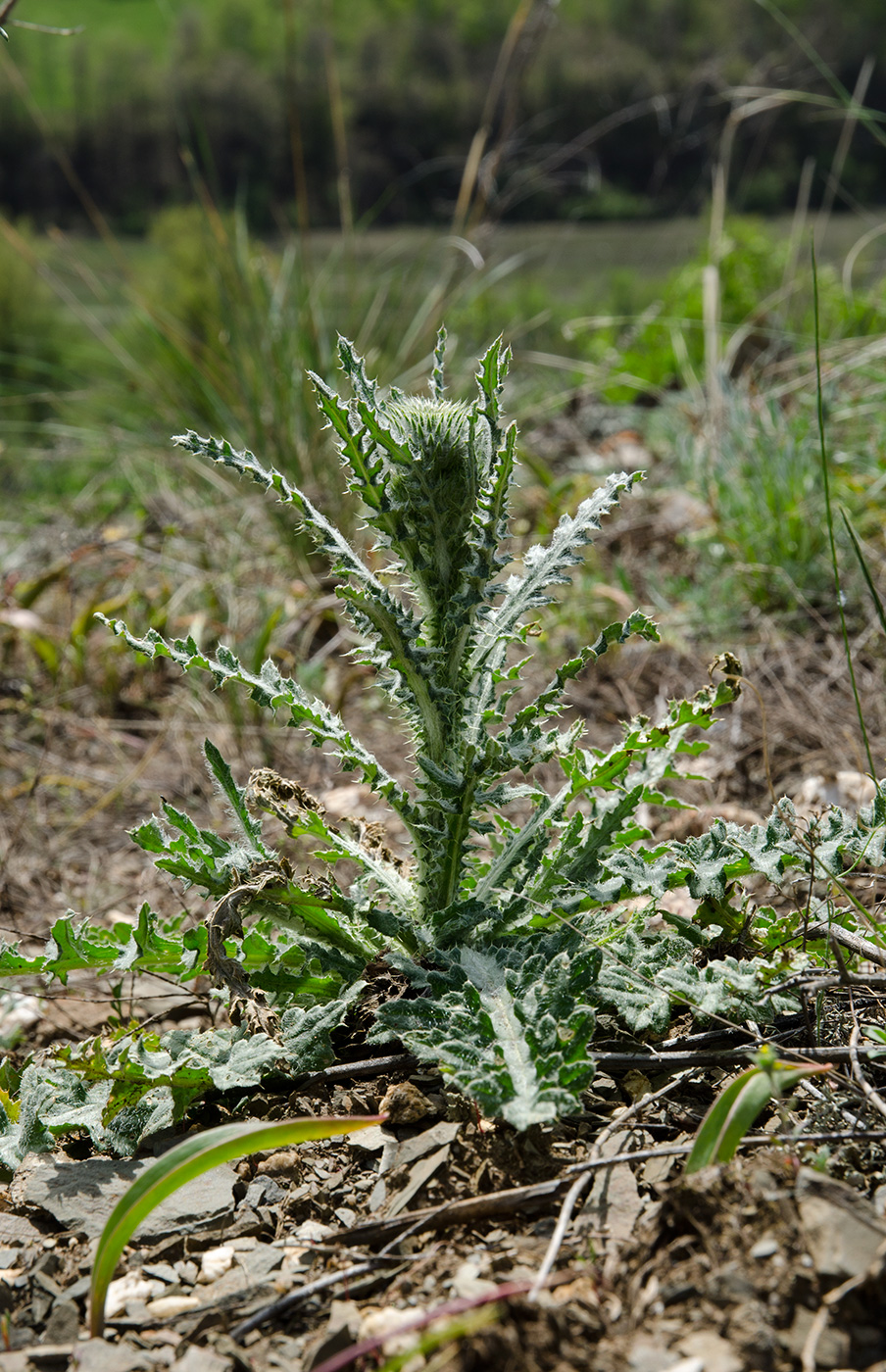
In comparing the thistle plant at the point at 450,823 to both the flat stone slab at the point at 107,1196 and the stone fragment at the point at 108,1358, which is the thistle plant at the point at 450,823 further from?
the stone fragment at the point at 108,1358

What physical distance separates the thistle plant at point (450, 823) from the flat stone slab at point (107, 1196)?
0.20 m

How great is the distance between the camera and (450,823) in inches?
61.3

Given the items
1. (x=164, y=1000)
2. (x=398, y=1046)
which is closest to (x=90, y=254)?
(x=164, y=1000)

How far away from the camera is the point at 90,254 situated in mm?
6078

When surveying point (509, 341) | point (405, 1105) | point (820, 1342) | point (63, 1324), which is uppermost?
point (509, 341)

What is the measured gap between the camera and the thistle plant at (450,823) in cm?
139

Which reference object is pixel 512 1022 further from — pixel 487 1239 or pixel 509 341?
pixel 509 341

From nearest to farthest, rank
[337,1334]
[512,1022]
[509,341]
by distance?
[337,1334]
[512,1022]
[509,341]

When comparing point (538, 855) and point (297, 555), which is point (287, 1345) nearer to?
point (538, 855)

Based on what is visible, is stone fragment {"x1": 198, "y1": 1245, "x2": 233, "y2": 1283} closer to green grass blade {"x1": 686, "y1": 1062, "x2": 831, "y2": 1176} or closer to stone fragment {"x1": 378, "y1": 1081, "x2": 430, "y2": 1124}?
stone fragment {"x1": 378, "y1": 1081, "x2": 430, "y2": 1124}

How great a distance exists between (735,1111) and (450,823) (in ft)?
1.99

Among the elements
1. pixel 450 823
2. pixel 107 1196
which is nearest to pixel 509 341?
pixel 450 823

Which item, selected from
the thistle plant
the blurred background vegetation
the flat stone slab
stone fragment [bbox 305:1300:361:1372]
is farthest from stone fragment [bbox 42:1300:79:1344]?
the blurred background vegetation

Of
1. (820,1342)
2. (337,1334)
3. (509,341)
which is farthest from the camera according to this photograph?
(509,341)
